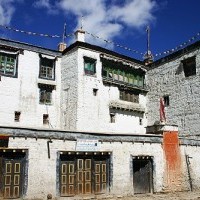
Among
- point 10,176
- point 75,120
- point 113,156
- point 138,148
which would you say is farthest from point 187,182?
point 10,176

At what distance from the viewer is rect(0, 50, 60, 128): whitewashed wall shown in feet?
89.8

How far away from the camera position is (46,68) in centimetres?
3023

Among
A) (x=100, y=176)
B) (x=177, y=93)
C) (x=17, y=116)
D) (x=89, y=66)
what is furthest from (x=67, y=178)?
(x=177, y=93)

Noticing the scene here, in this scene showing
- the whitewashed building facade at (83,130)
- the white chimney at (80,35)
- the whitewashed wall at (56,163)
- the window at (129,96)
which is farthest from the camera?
the window at (129,96)

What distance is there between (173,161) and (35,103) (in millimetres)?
13570

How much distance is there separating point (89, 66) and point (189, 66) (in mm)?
9609

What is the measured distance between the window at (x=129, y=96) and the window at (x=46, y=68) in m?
7.31

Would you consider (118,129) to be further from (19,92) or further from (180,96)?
(19,92)

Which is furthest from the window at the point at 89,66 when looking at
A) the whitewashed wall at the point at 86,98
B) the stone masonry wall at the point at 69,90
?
the stone masonry wall at the point at 69,90

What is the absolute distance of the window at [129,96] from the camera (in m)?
32.4

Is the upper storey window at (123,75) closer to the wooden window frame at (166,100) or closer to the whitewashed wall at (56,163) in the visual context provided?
the wooden window frame at (166,100)

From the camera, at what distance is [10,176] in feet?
53.1

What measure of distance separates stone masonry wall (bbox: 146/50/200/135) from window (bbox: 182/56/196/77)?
0.32 m

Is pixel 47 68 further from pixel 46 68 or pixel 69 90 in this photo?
pixel 69 90
